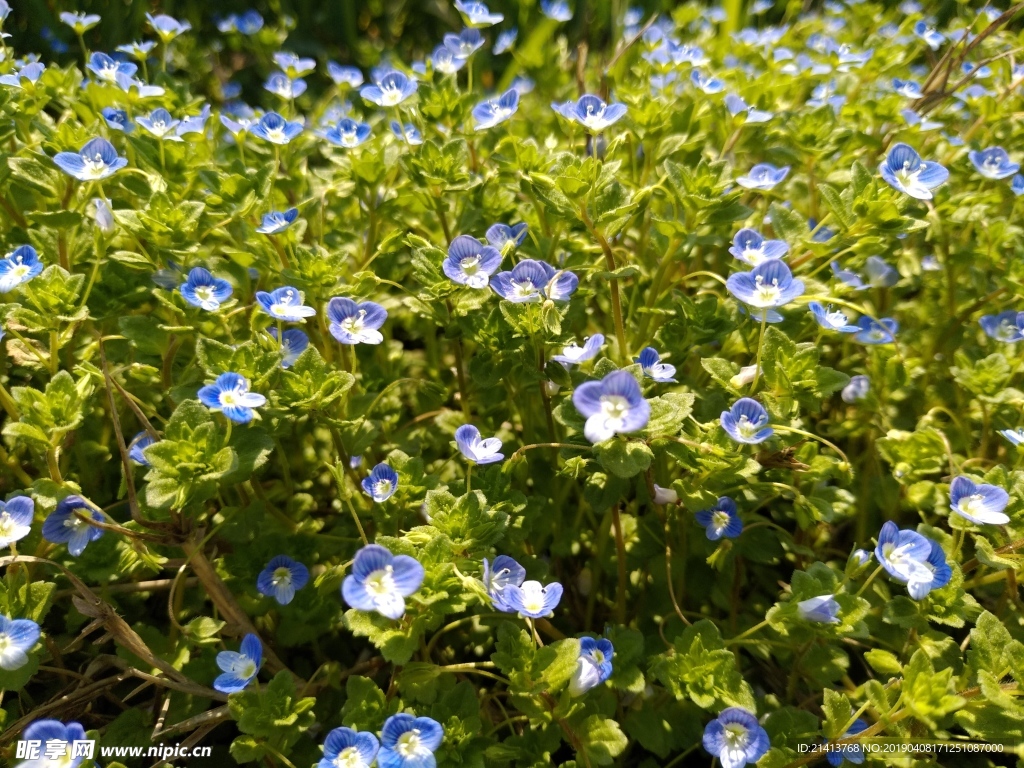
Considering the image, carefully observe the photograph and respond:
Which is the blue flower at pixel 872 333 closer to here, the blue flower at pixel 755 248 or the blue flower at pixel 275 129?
the blue flower at pixel 755 248

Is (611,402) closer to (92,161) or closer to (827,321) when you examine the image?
(827,321)

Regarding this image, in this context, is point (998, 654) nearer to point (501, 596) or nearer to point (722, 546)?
point (722, 546)

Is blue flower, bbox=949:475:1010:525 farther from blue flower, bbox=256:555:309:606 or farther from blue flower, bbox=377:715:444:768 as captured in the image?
blue flower, bbox=256:555:309:606

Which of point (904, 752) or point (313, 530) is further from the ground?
point (313, 530)

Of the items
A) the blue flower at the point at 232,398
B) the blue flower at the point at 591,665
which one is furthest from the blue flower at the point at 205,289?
the blue flower at the point at 591,665

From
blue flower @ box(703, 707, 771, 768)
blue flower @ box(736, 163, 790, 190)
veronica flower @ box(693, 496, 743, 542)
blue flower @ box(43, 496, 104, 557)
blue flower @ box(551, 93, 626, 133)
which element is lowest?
blue flower @ box(703, 707, 771, 768)

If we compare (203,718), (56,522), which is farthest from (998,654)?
(56,522)

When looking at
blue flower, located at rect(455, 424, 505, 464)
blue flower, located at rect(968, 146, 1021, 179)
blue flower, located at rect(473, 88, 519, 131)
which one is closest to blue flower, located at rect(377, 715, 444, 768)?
blue flower, located at rect(455, 424, 505, 464)
